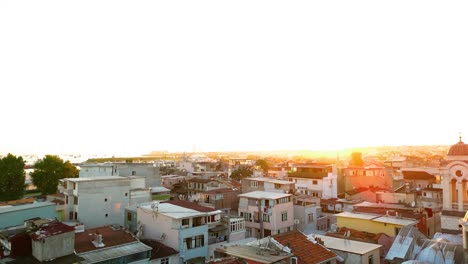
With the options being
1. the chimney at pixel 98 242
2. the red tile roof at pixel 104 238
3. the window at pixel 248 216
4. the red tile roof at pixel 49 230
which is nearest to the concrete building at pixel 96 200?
the red tile roof at pixel 104 238

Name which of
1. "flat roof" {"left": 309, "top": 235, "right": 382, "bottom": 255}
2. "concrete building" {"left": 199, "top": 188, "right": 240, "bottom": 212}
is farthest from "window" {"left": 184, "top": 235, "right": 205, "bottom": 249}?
"concrete building" {"left": 199, "top": 188, "right": 240, "bottom": 212}

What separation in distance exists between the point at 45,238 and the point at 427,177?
63.7 m

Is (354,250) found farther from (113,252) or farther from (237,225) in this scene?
(113,252)

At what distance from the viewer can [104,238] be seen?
2920 centimetres

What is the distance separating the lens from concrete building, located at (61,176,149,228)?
128 ft

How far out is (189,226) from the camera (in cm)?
3216

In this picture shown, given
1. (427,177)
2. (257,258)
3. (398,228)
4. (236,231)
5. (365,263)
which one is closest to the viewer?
(257,258)

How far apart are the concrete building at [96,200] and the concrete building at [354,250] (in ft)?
78.5

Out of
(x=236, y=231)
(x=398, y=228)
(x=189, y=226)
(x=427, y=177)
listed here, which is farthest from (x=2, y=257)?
(x=427, y=177)

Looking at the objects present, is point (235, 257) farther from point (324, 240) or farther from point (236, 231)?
point (236, 231)

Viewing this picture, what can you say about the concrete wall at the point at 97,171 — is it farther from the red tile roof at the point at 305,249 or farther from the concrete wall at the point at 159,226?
the red tile roof at the point at 305,249

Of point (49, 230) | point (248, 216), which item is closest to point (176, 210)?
point (49, 230)

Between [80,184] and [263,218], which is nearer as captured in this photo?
[80,184]

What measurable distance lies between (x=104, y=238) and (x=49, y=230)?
566 centimetres
